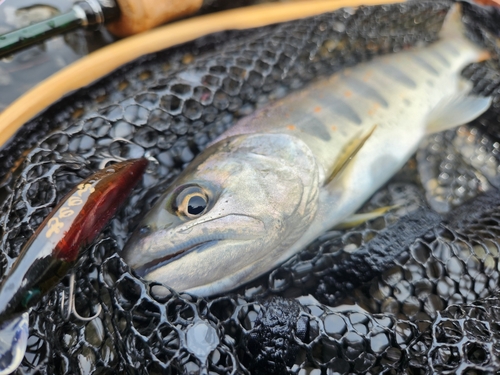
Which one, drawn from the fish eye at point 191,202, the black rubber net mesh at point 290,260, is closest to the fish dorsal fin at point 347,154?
the black rubber net mesh at point 290,260

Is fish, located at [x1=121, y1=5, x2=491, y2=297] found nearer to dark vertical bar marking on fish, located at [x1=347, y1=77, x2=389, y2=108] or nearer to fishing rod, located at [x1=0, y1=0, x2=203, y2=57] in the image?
dark vertical bar marking on fish, located at [x1=347, y1=77, x2=389, y2=108]

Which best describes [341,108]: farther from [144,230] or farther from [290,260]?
[144,230]

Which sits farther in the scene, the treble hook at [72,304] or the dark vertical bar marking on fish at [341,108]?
the dark vertical bar marking on fish at [341,108]

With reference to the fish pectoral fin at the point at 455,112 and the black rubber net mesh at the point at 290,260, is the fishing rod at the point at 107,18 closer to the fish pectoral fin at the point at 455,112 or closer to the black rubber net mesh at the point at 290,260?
the black rubber net mesh at the point at 290,260

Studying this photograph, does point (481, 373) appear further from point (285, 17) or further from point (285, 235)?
point (285, 17)

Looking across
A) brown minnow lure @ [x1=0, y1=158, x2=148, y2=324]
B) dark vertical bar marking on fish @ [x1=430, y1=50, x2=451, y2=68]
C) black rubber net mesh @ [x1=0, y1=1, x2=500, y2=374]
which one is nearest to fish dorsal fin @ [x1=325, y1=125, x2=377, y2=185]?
black rubber net mesh @ [x1=0, y1=1, x2=500, y2=374]

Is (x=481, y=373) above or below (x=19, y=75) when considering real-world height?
below

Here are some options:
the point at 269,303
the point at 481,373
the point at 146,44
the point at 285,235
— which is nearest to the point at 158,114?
the point at 146,44
